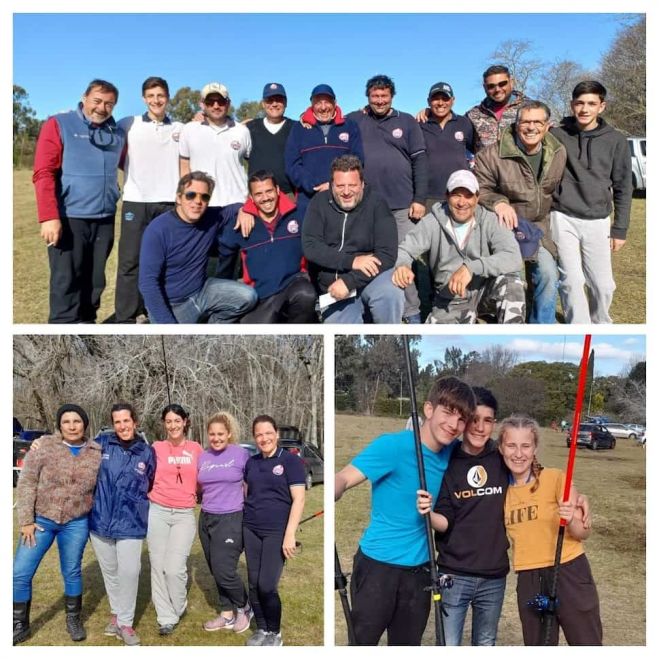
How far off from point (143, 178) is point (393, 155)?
59.8 inches

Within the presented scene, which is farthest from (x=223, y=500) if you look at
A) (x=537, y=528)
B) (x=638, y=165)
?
(x=638, y=165)

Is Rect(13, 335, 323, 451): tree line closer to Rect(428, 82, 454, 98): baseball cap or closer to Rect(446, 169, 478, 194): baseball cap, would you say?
Rect(446, 169, 478, 194): baseball cap

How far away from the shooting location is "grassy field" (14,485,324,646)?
379 centimetres

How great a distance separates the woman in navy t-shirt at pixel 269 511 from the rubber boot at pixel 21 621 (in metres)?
1.17

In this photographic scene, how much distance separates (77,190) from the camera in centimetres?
423

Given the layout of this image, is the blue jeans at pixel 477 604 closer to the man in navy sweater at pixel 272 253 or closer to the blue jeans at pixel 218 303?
the man in navy sweater at pixel 272 253

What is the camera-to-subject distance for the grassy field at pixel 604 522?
11.9 feet

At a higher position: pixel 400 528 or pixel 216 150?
pixel 216 150

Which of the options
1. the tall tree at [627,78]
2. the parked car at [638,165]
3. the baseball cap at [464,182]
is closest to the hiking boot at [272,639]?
the baseball cap at [464,182]

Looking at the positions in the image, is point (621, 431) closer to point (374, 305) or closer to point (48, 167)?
point (374, 305)

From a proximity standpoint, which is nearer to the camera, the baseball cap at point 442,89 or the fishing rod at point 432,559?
the fishing rod at point 432,559

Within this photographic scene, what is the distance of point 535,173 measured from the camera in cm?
411
